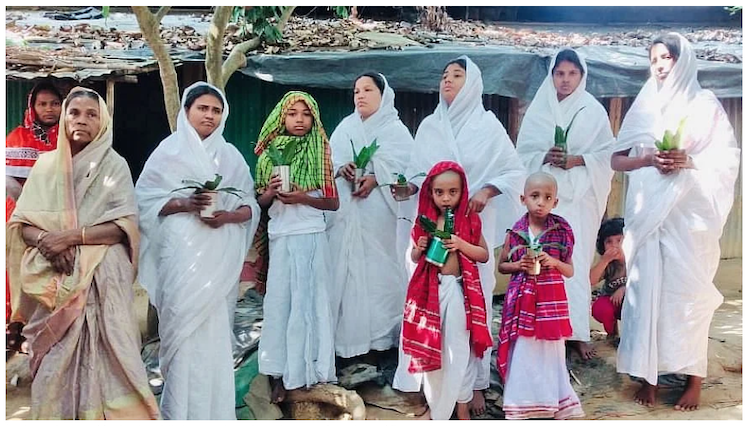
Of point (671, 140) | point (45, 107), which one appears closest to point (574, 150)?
point (671, 140)

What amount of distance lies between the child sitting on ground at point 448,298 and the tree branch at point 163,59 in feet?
5.20

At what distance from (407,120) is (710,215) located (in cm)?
183

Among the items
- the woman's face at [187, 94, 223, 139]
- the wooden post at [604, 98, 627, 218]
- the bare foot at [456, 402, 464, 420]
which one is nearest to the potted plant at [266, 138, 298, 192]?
the woman's face at [187, 94, 223, 139]

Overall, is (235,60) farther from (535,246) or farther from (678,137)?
(678,137)

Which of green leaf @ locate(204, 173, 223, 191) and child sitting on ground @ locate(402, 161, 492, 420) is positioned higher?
green leaf @ locate(204, 173, 223, 191)

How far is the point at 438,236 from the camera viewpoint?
4.25 meters

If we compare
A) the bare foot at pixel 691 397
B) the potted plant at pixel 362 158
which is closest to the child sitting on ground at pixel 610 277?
the bare foot at pixel 691 397

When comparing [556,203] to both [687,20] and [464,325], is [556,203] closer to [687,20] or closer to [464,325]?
[464,325]

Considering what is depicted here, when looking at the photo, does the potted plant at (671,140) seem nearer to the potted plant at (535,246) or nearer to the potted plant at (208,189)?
the potted plant at (535,246)

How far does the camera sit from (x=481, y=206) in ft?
14.4

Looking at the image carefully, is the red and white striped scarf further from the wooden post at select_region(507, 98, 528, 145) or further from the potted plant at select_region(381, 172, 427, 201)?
the wooden post at select_region(507, 98, 528, 145)

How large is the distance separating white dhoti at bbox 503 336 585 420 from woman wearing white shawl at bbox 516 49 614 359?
0.46m

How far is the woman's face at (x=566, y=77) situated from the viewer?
4703mm

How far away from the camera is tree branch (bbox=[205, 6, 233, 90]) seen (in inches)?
190
